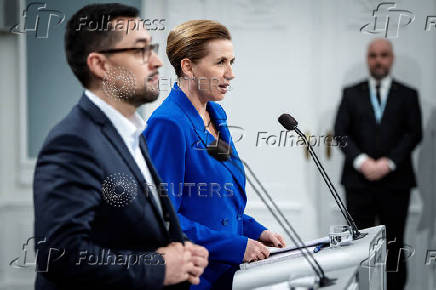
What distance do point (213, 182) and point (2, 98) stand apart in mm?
2677

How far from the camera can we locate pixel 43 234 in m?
1.19

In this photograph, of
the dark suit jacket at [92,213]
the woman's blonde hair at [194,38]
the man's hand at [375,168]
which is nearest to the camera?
the dark suit jacket at [92,213]

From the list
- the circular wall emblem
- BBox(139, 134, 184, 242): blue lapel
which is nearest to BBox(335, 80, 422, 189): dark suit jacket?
BBox(139, 134, 184, 242): blue lapel

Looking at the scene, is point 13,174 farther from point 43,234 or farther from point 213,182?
point 43,234

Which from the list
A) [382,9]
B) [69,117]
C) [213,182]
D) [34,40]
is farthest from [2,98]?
[69,117]

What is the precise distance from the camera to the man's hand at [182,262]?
1303mm

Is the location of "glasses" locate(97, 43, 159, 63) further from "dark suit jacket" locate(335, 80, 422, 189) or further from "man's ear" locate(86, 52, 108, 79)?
"dark suit jacket" locate(335, 80, 422, 189)

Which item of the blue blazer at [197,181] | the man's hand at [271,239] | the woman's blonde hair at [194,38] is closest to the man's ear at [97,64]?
the blue blazer at [197,181]

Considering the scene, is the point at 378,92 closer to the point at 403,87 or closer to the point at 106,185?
the point at 403,87

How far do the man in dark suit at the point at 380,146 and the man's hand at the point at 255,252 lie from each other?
87.9 inches

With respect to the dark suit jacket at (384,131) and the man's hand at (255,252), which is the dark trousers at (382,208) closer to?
the dark suit jacket at (384,131)

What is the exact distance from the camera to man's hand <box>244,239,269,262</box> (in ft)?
5.20

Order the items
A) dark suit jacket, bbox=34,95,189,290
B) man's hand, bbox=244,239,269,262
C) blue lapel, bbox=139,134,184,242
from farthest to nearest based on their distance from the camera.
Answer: man's hand, bbox=244,239,269,262 < blue lapel, bbox=139,134,184,242 < dark suit jacket, bbox=34,95,189,290

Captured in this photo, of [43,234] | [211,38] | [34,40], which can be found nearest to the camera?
[43,234]
